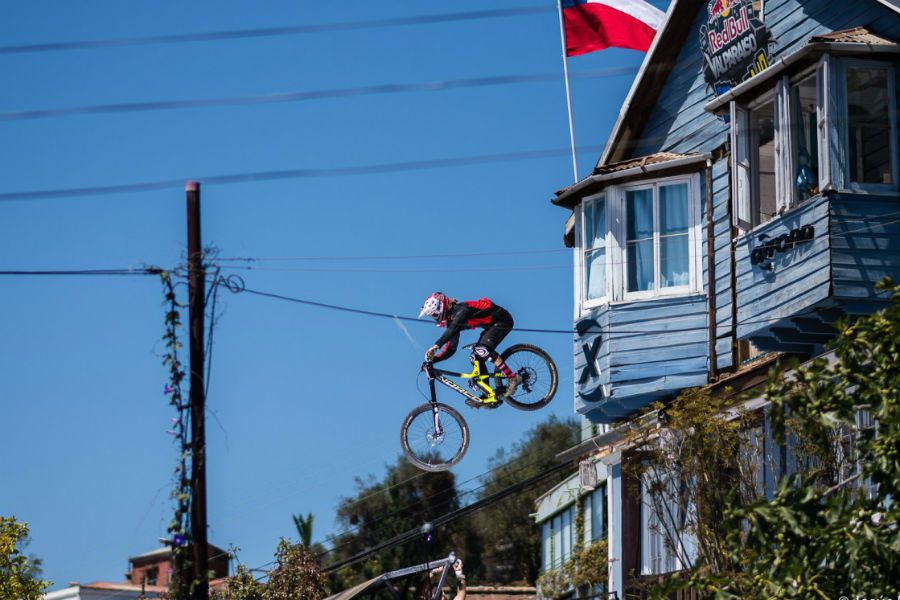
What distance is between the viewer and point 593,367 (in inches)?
912

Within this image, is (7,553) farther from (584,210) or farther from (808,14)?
(808,14)

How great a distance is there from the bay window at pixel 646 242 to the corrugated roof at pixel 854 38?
371 centimetres

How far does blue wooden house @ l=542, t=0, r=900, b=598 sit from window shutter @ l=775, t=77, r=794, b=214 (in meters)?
0.02

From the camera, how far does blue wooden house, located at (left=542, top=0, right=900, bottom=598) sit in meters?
19.5

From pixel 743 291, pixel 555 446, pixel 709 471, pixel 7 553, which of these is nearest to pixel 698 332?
pixel 743 291

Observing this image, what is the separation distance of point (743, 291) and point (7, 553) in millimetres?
11841

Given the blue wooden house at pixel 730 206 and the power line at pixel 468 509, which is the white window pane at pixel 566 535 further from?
the blue wooden house at pixel 730 206

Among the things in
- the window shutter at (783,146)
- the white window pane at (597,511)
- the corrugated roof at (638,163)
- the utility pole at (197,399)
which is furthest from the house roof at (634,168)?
the white window pane at (597,511)

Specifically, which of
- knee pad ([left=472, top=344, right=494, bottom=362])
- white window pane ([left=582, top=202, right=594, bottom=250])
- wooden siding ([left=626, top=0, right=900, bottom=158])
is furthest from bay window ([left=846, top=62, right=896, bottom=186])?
knee pad ([left=472, top=344, right=494, bottom=362])

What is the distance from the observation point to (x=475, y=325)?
2142 centimetres

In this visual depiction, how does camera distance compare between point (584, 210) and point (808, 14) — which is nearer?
point (808, 14)

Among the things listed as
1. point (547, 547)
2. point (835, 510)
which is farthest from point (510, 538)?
point (835, 510)

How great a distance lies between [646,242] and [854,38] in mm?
4616

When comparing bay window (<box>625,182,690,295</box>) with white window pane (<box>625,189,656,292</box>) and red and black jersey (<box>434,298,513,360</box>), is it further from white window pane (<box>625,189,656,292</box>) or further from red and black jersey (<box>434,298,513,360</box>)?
red and black jersey (<box>434,298,513,360</box>)
